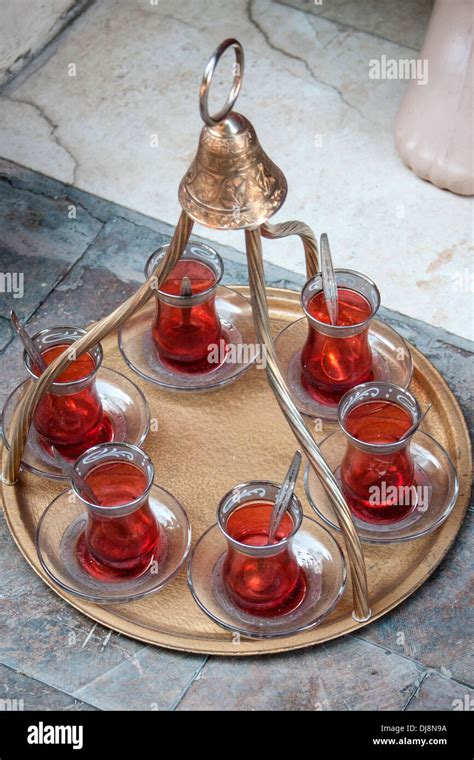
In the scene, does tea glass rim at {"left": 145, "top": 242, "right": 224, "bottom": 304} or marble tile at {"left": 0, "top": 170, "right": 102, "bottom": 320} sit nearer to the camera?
tea glass rim at {"left": 145, "top": 242, "right": 224, "bottom": 304}

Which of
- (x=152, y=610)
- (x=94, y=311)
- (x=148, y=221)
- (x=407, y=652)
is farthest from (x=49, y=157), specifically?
(x=407, y=652)

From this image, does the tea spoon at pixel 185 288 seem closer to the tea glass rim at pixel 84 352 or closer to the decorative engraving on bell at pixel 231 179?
the tea glass rim at pixel 84 352

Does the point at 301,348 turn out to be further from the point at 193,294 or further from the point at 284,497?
the point at 284,497

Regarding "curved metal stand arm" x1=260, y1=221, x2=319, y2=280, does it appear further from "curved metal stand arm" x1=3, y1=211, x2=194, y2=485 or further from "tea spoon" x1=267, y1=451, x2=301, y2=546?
"tea spoon" x1=267, y1=451, x2=301, y2=546

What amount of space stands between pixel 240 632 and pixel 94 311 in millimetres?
581

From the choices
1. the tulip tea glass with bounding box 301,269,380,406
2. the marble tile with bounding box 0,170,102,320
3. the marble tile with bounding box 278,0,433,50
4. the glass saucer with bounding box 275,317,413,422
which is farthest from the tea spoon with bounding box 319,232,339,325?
the marble tile with bounding box 278,0,433,50

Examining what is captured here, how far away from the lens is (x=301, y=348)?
1588mm

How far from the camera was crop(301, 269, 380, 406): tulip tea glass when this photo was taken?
146 centimetres

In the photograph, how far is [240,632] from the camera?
134 cm

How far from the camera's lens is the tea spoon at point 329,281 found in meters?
1.38

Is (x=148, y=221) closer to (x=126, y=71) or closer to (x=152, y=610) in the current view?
(x=126, y=71)

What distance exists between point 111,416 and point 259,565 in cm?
31

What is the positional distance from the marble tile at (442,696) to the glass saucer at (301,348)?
34cm

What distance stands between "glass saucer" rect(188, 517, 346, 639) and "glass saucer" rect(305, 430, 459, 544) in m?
0.04
